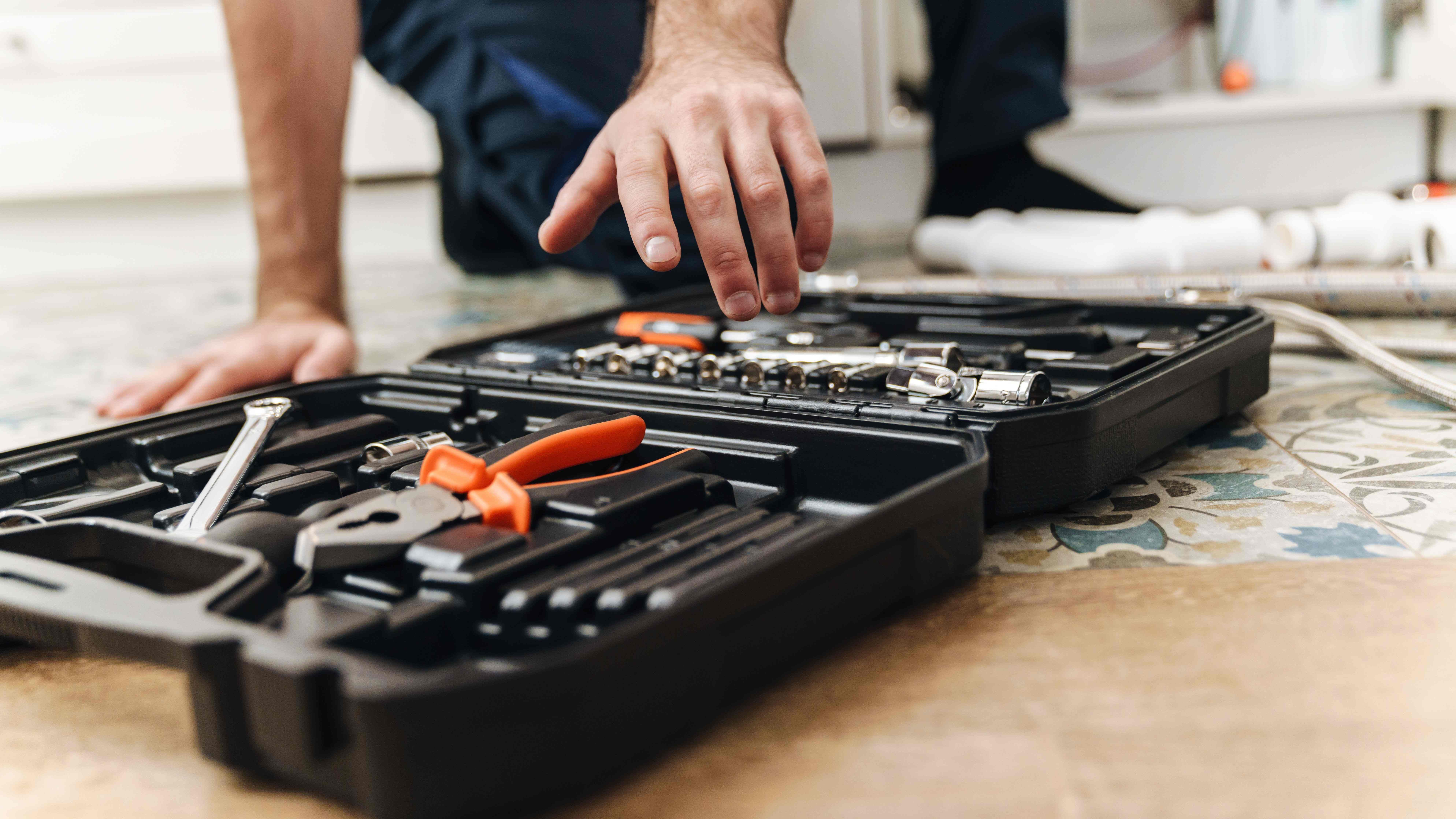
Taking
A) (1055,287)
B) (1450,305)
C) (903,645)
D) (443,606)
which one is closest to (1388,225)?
(1450,305)

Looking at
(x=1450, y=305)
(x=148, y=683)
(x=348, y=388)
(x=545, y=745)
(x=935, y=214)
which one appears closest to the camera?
(x=545, y=745)

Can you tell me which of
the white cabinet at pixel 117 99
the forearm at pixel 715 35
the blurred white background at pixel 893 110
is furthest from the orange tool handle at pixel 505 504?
the white cabinet at pixel 117 99

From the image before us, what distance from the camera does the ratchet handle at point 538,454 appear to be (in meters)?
0.39

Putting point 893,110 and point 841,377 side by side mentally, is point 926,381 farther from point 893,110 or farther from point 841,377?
point 893,110

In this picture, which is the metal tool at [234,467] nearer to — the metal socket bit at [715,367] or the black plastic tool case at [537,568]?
the black plastic tool case at [537,568]

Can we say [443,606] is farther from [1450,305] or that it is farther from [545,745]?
[1450,305]

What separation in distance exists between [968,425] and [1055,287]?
0.48 metres

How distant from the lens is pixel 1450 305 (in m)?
0.76

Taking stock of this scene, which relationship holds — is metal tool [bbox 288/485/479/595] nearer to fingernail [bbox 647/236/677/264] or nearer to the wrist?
fingernail [bbox 647/236/677/264]

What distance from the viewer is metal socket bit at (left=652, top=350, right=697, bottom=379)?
0.57m

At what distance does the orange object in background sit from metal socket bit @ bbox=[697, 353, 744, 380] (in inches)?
54.2

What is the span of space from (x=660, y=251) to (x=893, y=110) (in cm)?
126

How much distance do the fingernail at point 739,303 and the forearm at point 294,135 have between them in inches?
20.9

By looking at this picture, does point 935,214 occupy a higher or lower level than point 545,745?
higher
